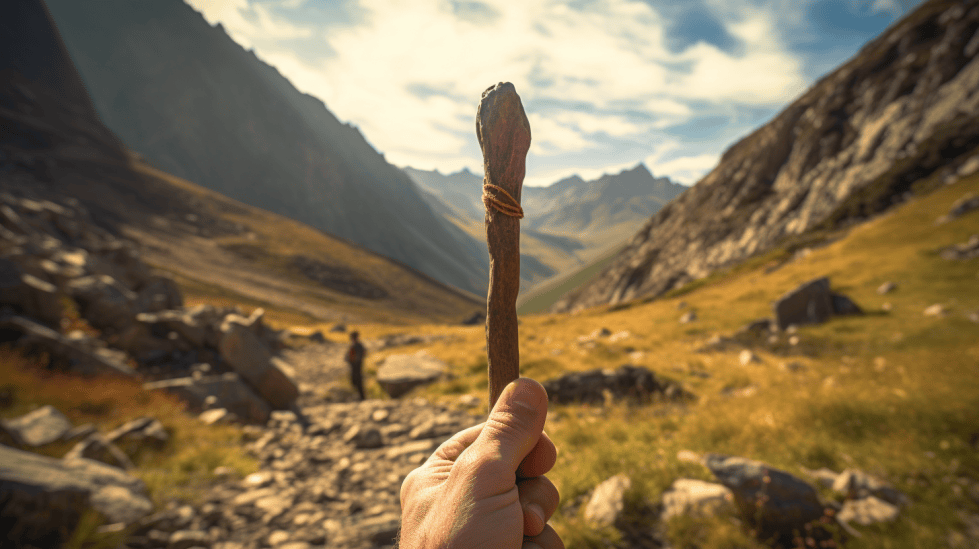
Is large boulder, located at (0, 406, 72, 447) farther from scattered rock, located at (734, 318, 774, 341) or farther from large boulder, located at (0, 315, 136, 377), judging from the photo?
scattered rock, located at (734, 318, 774, 341)

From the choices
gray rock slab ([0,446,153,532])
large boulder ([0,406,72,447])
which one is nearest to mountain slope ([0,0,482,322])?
large boulder ([0,406,72,447])

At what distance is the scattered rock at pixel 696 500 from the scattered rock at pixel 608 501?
57cm

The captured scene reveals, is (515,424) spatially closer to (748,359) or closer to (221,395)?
(221,395)

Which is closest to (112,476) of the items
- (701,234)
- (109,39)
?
(701,234)

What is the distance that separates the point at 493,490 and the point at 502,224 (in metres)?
1.85

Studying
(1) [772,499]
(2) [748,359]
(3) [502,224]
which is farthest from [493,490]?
(2) [748,359]

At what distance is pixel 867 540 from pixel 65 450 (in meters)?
12.1

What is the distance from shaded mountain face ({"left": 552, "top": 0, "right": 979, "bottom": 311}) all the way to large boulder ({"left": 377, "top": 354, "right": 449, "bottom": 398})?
191ft

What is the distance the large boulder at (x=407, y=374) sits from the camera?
15763mm

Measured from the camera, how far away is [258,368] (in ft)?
45.3

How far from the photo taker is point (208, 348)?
1722 centimetres

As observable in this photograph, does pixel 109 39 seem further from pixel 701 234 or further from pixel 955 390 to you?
pixel 955 390

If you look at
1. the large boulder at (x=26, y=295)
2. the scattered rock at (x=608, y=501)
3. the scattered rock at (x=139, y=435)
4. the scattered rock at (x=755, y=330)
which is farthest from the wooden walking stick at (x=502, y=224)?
the scattered rock at (x=755, y=330)

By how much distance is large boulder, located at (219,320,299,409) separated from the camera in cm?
1345
